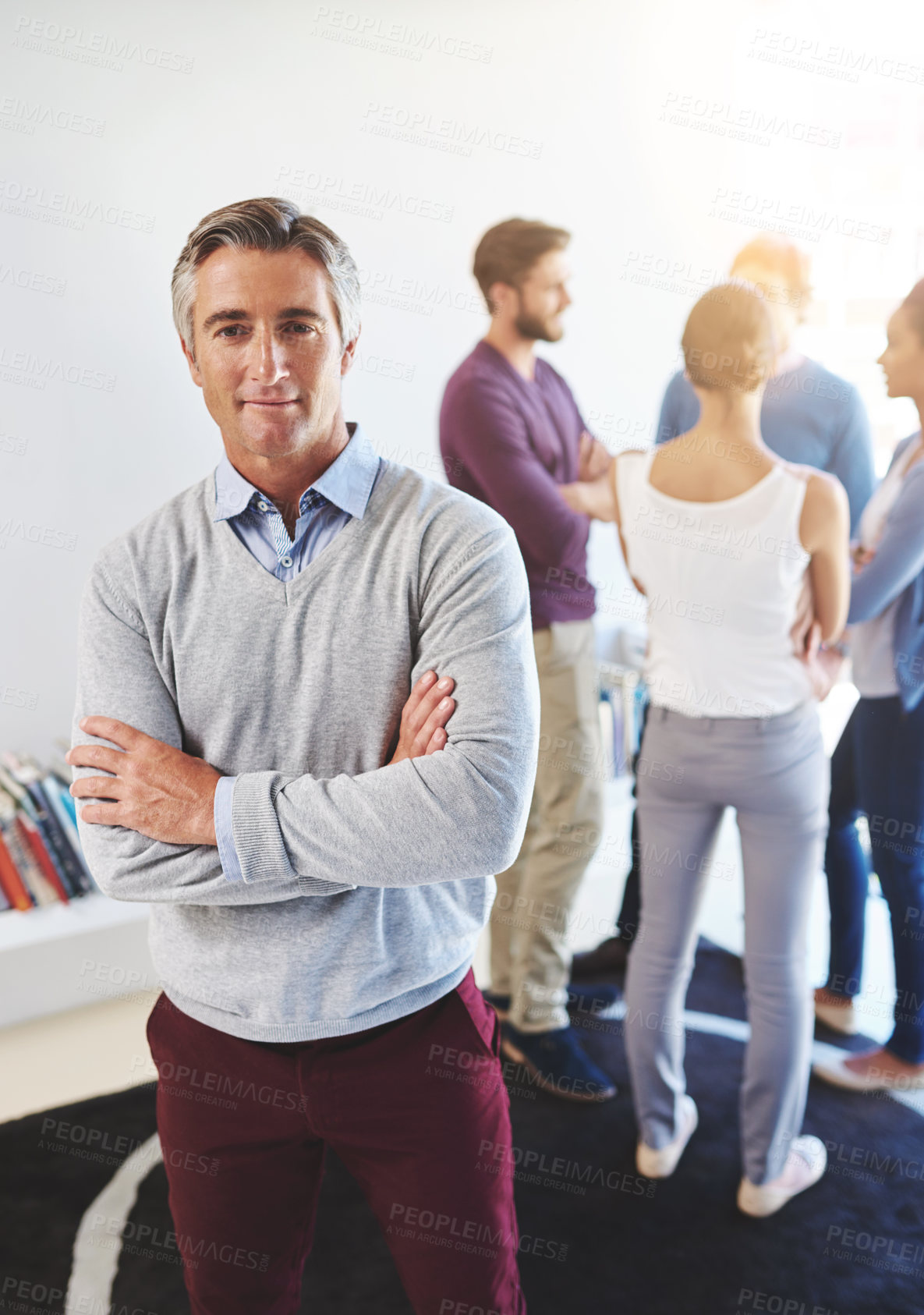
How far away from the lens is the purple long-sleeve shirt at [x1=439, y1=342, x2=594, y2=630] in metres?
2.55

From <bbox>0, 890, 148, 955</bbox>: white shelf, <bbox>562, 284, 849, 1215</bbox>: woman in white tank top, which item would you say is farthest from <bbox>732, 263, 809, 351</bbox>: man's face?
<bbox>0, 890, 148, 955</bbox>: white shelf

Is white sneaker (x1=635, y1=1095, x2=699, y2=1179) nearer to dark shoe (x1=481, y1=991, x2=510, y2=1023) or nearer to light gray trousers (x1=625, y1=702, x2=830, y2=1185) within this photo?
light gray trousers (x1=625, y1=702, x2=830, y2=1185)

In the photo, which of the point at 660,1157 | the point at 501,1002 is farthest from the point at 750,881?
the point at 501,1002

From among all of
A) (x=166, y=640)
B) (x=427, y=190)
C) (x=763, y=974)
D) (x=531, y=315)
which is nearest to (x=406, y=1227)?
(x=166, y=640)

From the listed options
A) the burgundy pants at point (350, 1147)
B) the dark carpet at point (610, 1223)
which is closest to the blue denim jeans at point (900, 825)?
the dark carpet at point (610, 1223)

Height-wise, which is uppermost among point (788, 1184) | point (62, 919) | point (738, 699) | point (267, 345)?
point (267, 345)

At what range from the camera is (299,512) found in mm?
1363

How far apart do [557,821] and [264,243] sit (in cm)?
174

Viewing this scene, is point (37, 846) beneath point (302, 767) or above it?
beneath

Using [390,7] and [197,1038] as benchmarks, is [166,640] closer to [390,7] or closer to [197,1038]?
[197,1038]

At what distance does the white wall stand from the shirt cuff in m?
1.70

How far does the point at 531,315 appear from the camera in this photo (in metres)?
2.62

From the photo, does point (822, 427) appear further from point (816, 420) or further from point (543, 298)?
point (543, 298)

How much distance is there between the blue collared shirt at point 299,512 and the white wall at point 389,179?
150cm
